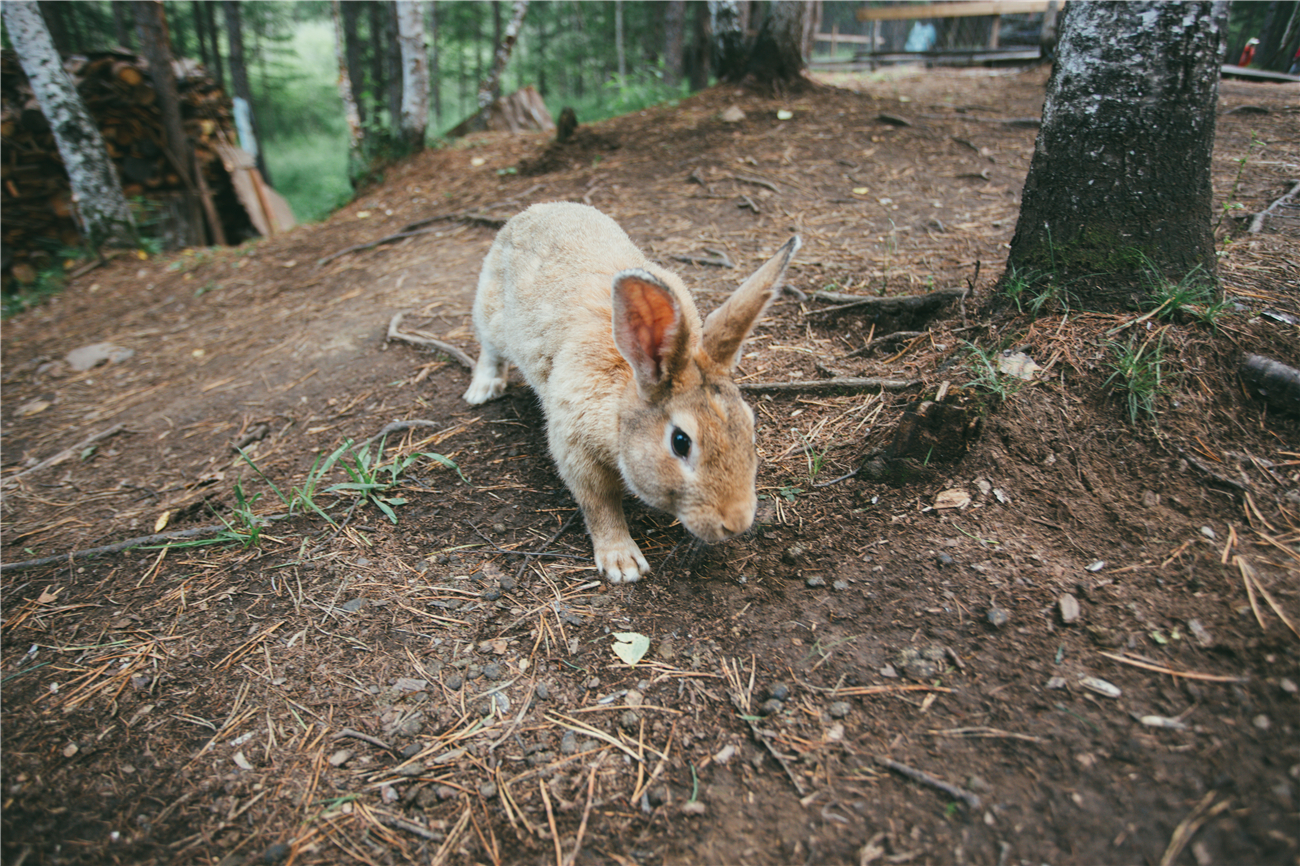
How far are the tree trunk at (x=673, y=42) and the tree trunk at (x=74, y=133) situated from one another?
11.0 meters

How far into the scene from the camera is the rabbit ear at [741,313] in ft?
8.30

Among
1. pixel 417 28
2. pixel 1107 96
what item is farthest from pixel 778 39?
pixel 1107 96

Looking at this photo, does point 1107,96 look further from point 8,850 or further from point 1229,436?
point 8,850

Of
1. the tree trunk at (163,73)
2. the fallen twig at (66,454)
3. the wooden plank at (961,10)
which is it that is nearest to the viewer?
the fallen twig at (66,454)

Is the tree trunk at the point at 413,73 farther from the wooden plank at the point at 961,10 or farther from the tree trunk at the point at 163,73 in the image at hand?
the wooden plank at the point at 961,10

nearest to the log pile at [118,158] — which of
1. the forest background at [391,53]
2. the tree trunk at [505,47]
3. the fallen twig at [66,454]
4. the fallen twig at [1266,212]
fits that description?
the forest background at [391,53]

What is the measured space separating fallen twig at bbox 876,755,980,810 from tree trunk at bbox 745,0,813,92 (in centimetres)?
891

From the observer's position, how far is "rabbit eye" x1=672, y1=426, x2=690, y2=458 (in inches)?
97.5

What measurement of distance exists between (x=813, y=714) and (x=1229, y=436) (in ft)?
6.47

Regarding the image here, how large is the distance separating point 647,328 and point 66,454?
4.20m

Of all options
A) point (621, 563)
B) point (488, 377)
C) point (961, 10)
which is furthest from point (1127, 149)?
point (961, 10)

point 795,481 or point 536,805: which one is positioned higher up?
point 795,481

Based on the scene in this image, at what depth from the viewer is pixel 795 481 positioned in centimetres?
300

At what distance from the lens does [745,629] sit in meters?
2.42
